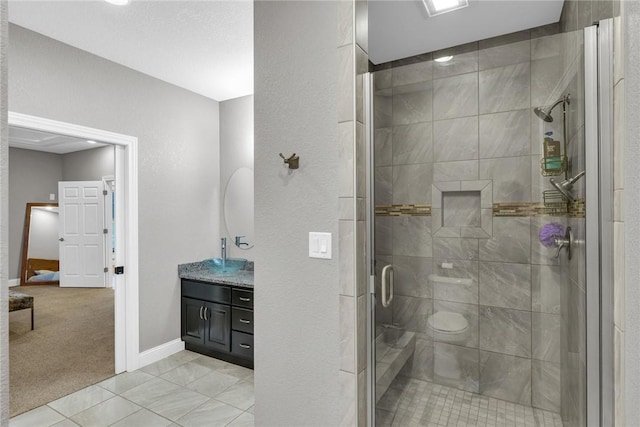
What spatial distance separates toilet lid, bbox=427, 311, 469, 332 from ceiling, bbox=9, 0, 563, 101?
4.14 feet

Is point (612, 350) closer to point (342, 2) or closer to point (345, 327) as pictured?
point (345, 327)

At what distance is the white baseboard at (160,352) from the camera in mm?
3152

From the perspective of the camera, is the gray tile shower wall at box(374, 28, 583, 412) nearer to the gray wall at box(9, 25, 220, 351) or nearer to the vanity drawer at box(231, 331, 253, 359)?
the vanity drawer at box(231, 331, 253, 359)

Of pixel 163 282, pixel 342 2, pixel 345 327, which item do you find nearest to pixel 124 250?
pixel 163 282

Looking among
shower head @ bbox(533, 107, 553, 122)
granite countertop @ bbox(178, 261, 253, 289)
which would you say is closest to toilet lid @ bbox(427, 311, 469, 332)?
shower head @ bbox(533, 107, 553, 122)

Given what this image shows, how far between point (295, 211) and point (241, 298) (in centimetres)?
174

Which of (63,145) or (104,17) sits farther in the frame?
(63,145)

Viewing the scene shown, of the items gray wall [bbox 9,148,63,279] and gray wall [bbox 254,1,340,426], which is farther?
gray wall [bbox 9,148,63,279]

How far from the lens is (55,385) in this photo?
278cm

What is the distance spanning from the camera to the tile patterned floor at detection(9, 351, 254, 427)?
91.6 inches

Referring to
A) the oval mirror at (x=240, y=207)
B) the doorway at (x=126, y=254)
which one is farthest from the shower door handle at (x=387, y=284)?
the doorway at (x=126, y=254)

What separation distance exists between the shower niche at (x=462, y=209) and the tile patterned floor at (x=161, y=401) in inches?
76.8

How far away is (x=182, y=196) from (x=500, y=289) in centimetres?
320

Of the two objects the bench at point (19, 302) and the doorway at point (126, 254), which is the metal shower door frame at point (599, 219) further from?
the bench at point (19, 302)
